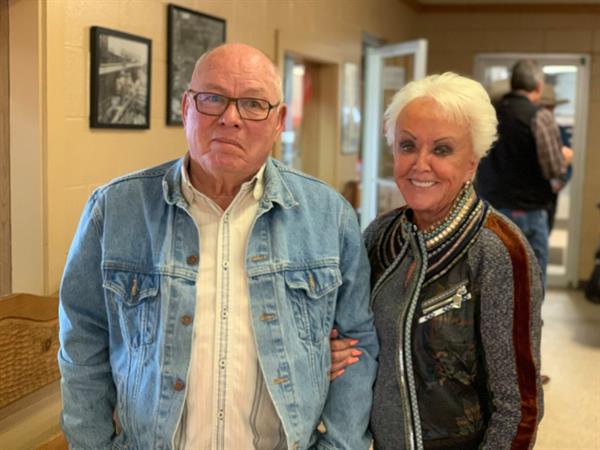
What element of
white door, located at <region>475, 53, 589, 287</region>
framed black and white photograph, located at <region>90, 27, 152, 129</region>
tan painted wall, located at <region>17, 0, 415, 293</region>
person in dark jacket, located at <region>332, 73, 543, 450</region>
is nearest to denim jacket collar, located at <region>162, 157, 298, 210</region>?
person in dark jacket, located at <region>332, 73, 543, 450</region>

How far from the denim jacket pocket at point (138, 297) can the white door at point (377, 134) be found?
153 inches

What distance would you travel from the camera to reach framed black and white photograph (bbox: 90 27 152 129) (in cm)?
248

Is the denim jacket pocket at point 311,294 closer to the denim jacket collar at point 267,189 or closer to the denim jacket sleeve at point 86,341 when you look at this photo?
the denim jacket collar at point 267,189

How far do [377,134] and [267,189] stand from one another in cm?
408

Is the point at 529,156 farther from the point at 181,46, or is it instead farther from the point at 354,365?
the point at 354,365

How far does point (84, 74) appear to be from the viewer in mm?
2434

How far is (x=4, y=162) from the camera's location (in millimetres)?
2297

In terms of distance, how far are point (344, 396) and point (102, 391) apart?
0.49m

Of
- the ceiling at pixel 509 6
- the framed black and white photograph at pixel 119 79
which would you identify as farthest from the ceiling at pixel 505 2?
the framed black and white photograph at pixel 119 79

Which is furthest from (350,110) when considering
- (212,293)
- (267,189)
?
(212,293)

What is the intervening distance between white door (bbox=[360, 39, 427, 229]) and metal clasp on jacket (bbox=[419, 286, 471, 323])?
12.1 feet

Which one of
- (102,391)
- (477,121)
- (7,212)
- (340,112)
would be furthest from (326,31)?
(102,391)

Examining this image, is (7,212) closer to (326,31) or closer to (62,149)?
(62,149)

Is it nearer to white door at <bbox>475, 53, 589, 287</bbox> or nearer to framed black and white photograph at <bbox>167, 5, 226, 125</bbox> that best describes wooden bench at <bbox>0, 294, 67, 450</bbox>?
framed black and white photograph at <bbox>167, 5, 226, 125</bbox>
